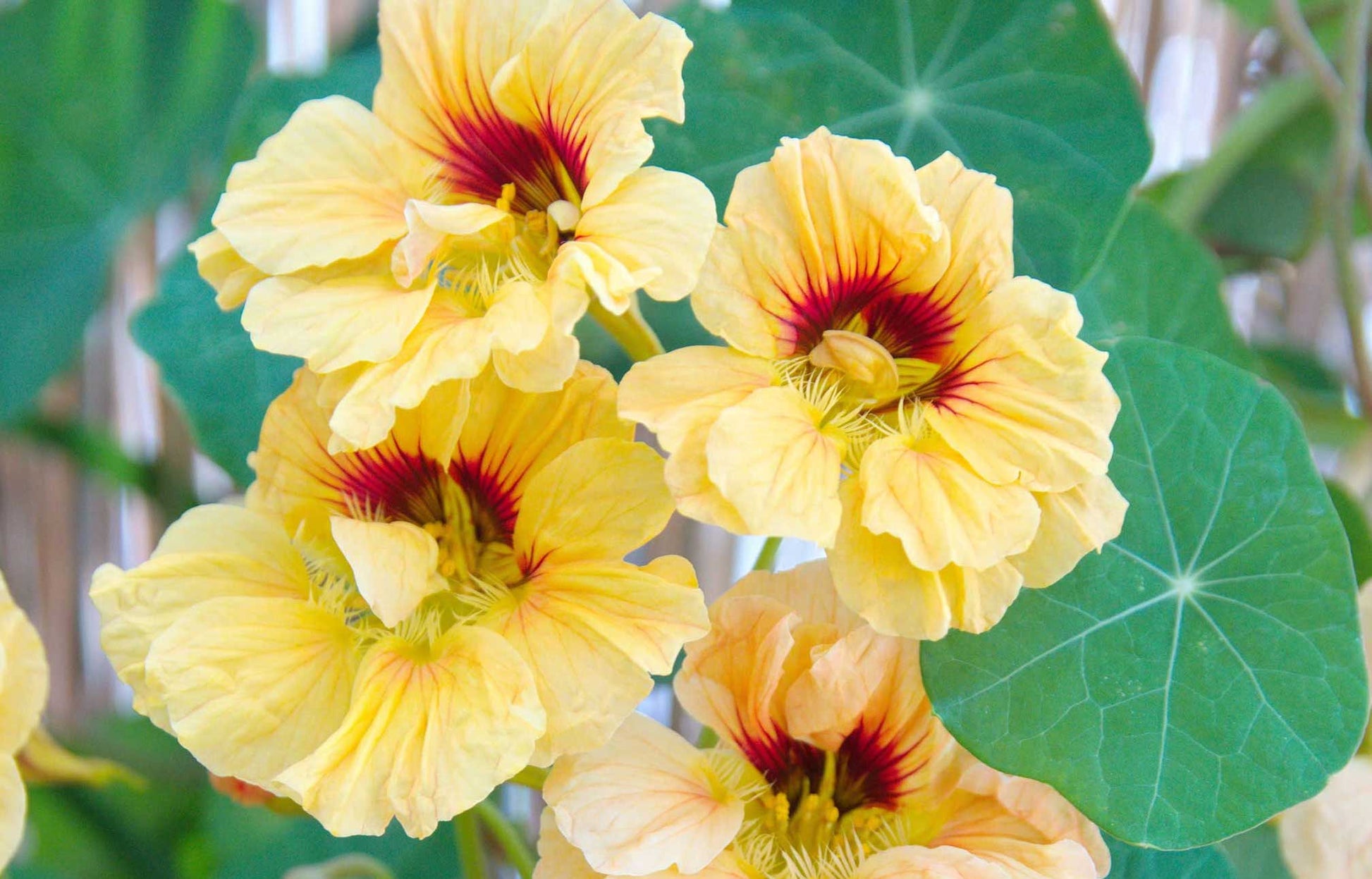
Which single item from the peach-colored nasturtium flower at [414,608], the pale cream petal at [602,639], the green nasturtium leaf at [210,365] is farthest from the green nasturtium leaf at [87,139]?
the pale cream petal at [602,639]

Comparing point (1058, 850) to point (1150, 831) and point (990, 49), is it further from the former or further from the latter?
point (990, 49)

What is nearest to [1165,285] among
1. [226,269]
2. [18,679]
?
[226,269]

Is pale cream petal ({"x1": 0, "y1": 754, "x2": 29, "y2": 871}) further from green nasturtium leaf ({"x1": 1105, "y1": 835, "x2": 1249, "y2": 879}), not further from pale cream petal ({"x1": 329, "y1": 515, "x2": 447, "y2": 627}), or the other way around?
green nasturtium leaf ({"x1": 1105, "y1": 835, "x2": 1249, "y2": 879})

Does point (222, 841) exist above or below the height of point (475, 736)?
below

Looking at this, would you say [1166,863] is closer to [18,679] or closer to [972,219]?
[972,219]

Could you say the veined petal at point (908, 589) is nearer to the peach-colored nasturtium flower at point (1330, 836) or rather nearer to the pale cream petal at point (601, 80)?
the pale cream petal at point (601, 80)

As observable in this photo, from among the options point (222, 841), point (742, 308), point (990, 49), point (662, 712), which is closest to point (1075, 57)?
point (990, 49)
